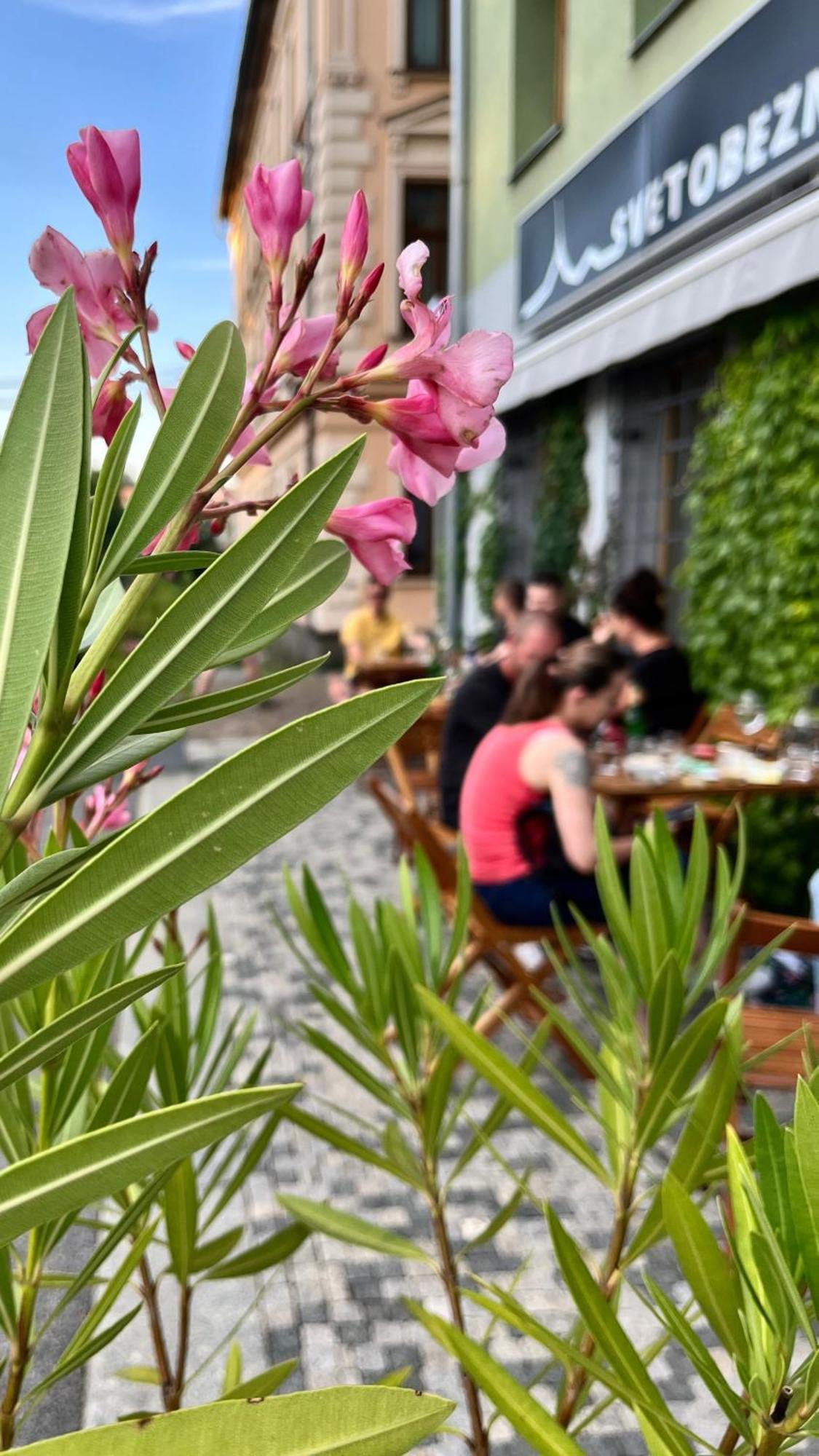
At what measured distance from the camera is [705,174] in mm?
5633

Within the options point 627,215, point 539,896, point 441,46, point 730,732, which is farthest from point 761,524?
point 441,46

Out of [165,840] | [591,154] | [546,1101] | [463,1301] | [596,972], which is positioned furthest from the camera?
[591,154]

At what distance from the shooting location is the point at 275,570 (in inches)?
18.7

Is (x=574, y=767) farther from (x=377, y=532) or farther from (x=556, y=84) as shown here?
(x=556, y=84)

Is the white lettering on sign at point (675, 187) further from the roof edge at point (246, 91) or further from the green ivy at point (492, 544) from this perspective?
the roof edge at point (246, 91)

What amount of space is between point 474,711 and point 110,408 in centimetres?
393

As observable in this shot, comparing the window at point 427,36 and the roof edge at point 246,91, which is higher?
the roof edge at point 246,91

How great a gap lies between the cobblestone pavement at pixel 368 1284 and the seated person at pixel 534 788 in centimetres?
51

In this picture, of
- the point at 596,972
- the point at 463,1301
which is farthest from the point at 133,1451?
the point at 596,972

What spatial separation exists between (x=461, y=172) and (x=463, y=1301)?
34.1 ft

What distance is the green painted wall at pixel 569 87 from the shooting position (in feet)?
20.2

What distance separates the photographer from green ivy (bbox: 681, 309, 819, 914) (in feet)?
16.7

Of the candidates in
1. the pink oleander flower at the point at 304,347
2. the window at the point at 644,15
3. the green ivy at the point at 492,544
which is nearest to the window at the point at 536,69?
the window at the point at 644,15

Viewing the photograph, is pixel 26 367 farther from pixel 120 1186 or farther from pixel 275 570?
pixel 120 1186
